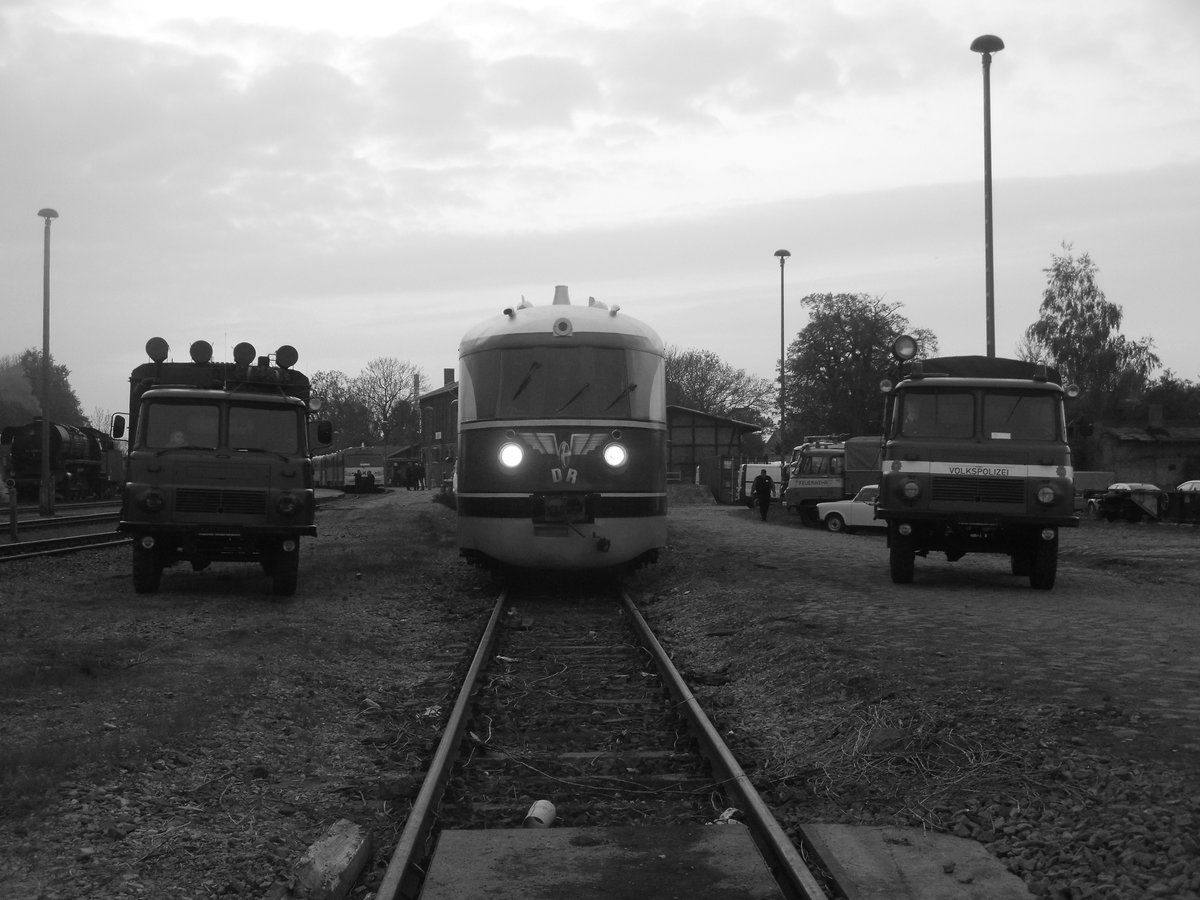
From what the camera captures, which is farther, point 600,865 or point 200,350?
point 200,350

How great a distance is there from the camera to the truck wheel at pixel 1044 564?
48.4 ft

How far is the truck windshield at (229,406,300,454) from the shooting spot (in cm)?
1380

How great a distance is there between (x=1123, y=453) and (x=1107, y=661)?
6672cm

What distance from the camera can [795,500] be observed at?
37688 millimetres

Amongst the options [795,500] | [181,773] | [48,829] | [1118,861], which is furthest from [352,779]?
[795,500]

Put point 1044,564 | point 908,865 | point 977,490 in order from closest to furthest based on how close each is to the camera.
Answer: point 908,865 → point 977,490 → point 1044,564

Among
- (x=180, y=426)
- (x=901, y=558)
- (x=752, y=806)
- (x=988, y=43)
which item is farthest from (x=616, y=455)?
(x=988, y=43)

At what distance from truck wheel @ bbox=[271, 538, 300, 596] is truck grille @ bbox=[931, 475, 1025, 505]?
735cm

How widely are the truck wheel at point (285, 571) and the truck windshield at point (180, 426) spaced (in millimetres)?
1394

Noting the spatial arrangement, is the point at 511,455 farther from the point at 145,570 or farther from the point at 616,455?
the point at 145,570

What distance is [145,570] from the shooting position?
45.5 feet

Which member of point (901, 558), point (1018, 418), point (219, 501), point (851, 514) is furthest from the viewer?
point (851, 514)

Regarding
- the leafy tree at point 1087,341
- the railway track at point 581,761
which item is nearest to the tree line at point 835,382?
the leafy tree at point 1087,341

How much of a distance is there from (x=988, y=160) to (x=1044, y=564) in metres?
12.8
